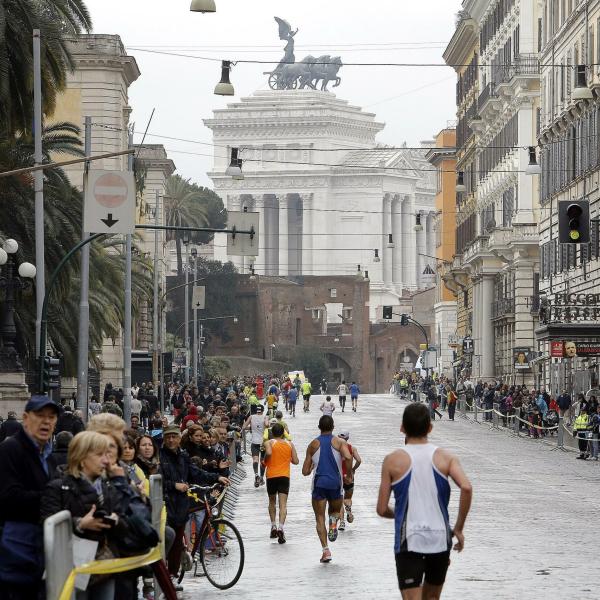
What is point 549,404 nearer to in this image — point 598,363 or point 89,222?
point 598,363

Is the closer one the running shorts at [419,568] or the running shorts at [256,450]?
the running shorts at [419,568]

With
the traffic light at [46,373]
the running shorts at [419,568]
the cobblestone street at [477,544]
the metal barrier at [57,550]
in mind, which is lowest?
the cobblestone street at [477,544]

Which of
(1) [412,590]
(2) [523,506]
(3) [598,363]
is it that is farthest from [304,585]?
(3) [598,363]

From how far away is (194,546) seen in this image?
62.8 ft

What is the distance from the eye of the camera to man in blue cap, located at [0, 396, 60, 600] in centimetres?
1108

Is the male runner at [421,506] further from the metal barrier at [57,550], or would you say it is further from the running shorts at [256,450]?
the running shorts at [256,450]

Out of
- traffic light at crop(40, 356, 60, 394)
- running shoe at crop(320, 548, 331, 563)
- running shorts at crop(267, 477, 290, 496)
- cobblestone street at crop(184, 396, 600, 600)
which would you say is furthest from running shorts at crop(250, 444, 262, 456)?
running shoe at crop(320, 548, 331, 563)

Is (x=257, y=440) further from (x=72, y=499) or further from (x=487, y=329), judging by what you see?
(x=487, y=329)

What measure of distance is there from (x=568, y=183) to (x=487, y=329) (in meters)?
27.8

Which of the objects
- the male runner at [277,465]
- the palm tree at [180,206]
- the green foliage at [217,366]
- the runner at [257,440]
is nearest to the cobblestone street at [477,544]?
the runner at [257,440]

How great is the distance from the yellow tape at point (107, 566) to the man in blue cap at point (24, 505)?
27cm

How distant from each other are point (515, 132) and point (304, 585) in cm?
6433

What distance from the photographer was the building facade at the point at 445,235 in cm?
12025

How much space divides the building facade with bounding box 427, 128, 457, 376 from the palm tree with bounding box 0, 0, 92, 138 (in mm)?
77956
